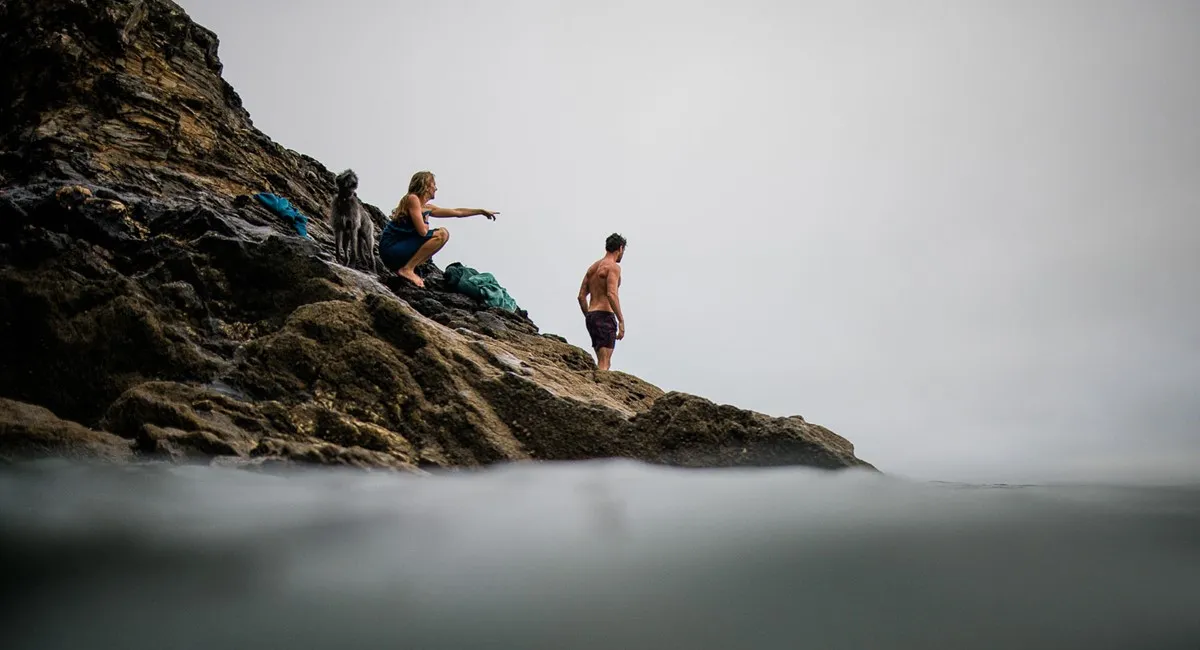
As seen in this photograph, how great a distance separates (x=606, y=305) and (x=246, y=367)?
505 centimetres

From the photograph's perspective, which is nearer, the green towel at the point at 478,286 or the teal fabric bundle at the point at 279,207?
the teal fabric bundle at the point at 279,207

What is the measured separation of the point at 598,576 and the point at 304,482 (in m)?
1.69

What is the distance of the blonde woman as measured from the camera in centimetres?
814

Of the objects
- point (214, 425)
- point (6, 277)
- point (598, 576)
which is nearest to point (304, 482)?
point (214, 425)

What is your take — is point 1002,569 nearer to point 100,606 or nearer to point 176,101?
point 100,606

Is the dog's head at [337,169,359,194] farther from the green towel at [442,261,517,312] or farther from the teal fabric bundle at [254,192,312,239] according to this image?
the green towel at [442,261,517,312]

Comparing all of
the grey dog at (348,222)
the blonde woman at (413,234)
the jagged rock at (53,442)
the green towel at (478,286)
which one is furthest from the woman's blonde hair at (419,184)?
the jagged rock at (53,442)

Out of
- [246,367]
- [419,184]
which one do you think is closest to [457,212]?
[419,184]

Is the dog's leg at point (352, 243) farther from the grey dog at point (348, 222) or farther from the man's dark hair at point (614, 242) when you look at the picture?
the man's dark hair at point (614, 242)

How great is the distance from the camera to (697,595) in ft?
8.93

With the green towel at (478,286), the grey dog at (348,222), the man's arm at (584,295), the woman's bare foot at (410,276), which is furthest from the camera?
the man's arm at (584,295)

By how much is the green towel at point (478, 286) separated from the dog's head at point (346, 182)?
1.59m

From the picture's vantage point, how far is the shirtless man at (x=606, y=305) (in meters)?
8.89

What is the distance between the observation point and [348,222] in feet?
25.4
